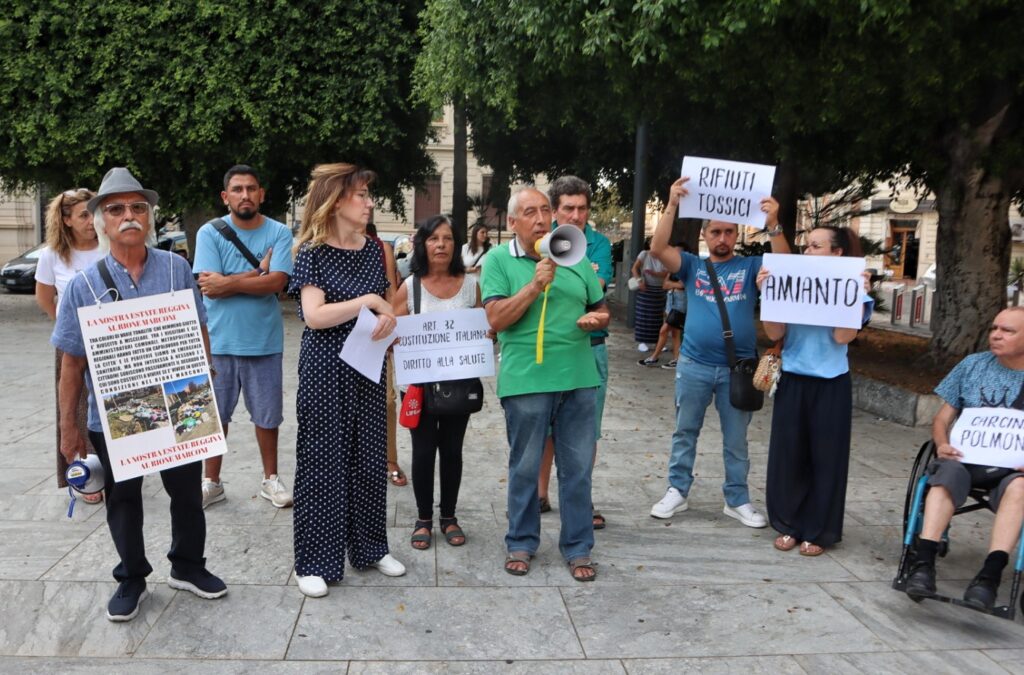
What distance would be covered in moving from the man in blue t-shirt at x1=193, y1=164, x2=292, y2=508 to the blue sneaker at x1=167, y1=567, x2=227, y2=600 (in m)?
1.09

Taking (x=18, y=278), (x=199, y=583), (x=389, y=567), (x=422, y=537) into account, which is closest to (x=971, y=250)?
(x=422, y=537)

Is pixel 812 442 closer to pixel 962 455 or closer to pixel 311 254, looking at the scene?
pixel 962 455

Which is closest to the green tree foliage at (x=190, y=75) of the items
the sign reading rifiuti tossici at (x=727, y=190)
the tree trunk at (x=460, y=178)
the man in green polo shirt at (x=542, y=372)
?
the tree trunk at (x=460, y=178)

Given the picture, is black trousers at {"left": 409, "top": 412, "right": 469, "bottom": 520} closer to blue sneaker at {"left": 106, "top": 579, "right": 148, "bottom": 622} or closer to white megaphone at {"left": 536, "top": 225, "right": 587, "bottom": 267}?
white megaphone at {"left": 536, "top": 225, "right": 587, "bottom": 267}

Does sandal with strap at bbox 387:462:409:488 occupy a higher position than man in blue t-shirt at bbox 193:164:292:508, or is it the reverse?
man in blue t-shirt at bbox 193:164:292:508

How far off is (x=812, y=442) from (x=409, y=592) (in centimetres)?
229

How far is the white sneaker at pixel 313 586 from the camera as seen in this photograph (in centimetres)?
404

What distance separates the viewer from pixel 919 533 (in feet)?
13.8

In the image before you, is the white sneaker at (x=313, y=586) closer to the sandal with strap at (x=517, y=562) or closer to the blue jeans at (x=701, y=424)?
the sandal with strap at (x=517, y=562)

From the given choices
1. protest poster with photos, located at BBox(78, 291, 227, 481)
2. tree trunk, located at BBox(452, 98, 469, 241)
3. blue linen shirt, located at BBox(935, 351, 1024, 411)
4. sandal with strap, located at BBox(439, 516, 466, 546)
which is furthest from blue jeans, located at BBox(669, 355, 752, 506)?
tree trunk, located at BBox(452, 98, 469, 241)

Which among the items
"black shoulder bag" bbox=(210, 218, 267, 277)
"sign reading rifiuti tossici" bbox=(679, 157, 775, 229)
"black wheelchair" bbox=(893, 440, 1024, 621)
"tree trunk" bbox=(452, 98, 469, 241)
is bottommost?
"black wheelchair" bbox=(893, 440, 1024, 621)

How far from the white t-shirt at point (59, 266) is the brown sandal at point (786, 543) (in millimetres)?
4227

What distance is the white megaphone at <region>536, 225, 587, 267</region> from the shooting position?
12.6ft

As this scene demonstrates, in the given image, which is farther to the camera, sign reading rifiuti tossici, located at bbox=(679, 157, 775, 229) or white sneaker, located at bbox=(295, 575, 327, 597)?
sign reading rifiuti tossici, located at bbox=(679, 157, 775, 229)
